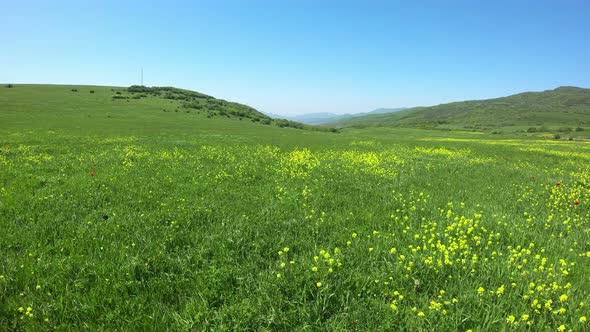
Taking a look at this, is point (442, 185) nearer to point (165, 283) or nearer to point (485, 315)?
point (485, 315)

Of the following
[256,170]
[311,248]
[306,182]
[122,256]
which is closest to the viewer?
[122,256]

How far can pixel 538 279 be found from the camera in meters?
4.42

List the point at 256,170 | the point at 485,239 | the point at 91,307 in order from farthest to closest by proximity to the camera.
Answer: the point at 256,170, the point at 485,239, the point at 91,307

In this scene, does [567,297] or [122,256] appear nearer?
[567,297]

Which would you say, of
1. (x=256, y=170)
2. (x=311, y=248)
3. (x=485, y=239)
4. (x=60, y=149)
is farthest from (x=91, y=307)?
(x=60, y=149)

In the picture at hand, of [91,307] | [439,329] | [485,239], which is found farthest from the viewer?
[485,239]

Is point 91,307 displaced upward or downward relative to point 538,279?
downward

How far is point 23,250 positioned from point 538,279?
866cm

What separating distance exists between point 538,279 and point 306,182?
8107 millimetres

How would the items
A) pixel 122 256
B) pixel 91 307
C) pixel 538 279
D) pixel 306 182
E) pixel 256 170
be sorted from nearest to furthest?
pixel 91 307, pixel 538 279, pixel 122 256, pixel 306 182, pixel 256 170

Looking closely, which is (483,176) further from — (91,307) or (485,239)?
(91,307)

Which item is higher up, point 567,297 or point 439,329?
point 567,297

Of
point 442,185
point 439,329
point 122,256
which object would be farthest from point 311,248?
point 442,185

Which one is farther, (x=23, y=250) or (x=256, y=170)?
(x=256, y=170)
